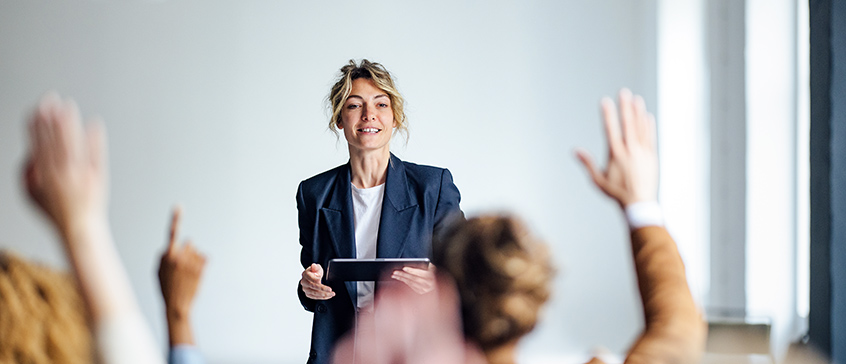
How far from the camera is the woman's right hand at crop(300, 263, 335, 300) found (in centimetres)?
215

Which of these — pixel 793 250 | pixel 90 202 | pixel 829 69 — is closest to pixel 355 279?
pixel 90 202

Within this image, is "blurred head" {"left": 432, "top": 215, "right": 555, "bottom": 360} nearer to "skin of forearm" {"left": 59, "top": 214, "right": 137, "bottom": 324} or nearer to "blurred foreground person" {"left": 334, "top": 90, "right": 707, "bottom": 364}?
"blurred foreground person" {"left": 334, "top": 90, "right": 707, "bottom": 364}

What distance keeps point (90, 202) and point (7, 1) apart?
16.6 ft

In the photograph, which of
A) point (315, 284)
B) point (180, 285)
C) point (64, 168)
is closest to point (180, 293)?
point (180, 285)

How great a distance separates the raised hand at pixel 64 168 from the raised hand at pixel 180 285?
278 mm

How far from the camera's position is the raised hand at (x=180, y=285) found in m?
0.91

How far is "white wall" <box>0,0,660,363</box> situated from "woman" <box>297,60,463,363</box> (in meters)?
1.98

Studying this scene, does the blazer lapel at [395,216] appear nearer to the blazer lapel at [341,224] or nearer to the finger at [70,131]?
the blazer lapel at [341,224]

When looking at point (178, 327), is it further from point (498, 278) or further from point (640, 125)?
point (640, 125)

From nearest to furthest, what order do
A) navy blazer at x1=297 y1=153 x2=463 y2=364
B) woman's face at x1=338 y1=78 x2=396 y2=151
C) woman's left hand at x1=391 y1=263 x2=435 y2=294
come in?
woman's left hand at x1=391 y1=263 x2=435 y2=294, navy blazer at x1=297 y1=153 x2=463 y2=364, woman's face at x1=338 y1=78 x2=396 y2=151

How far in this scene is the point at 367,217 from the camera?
7.97ft

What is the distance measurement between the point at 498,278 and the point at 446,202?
158cm

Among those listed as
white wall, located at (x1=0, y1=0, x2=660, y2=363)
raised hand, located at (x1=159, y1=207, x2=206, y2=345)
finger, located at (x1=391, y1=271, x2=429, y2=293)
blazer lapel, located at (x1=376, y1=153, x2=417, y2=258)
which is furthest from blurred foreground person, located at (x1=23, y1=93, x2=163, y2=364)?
white wall, located at (x1=0, y1=0, x2=660, y2=363)

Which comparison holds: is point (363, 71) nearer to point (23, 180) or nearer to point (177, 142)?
point (23, 180)
